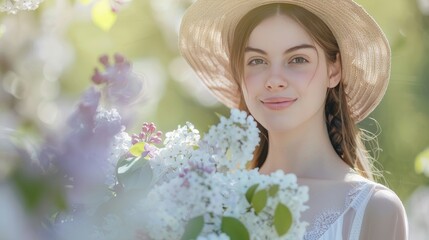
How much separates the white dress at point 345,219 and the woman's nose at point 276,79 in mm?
304

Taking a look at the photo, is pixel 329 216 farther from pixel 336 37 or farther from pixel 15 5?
pixel 15 5

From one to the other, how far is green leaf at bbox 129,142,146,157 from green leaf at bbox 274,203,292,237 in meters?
0.42

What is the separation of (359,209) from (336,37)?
0.44 m

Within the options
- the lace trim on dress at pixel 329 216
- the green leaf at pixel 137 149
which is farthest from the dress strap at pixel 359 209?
the green leaf at pixel 137 149

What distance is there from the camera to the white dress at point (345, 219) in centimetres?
198

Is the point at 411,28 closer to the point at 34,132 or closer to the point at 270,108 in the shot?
the point at 270,108

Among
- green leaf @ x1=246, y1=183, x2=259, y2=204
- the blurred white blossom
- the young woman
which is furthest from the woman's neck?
green leaf @ x1=246, y1=183, x2=259, y2=204

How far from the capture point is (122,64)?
0.79 m

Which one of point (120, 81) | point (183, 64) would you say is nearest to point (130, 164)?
point (120, 81)

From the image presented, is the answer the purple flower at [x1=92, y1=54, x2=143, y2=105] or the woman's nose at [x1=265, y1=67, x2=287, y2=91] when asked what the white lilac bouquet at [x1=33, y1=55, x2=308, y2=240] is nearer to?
the purple flower at [x1=92, y1=54, x2=143, y2=105]

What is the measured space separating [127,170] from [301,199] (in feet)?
0.95

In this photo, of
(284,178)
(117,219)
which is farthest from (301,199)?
(117,219)

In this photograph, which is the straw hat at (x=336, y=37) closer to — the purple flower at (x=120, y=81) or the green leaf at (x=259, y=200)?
the green leaf at (x=259, y=200)

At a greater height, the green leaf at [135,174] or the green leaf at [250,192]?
the green leaf at [250,192]
